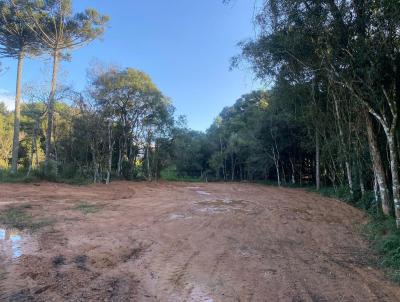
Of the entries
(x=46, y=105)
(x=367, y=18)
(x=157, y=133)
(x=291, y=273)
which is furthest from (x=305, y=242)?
(x=157, y=133)

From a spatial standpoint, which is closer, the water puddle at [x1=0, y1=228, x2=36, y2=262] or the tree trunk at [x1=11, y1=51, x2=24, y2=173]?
the water puddle at [x1=0, y1=228, x2=36, y2=262]

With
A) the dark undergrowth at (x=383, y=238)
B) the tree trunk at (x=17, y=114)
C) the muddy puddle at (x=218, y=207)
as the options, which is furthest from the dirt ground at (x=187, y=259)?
the tree trunk at (x=17, y=114)

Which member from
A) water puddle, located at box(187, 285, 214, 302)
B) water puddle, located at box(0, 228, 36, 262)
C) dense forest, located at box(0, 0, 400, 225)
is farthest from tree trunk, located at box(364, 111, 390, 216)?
water puddle, located at box(0, 228, 36, 262)

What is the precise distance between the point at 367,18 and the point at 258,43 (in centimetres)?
357

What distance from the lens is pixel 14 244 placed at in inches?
245

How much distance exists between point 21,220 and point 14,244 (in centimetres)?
243

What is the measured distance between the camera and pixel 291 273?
201 inches

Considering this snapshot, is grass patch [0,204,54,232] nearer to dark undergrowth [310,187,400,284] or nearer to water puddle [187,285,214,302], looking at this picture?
water puddle [187,285,214,302]

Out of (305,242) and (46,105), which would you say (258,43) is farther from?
(46,105)

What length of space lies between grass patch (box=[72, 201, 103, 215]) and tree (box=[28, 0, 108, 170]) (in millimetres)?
11102

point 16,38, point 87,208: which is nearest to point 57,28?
point 16,38

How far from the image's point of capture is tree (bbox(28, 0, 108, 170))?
69.0 feet

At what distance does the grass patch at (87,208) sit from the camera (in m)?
10.1

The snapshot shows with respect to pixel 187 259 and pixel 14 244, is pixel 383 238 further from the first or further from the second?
pixel 14 244
